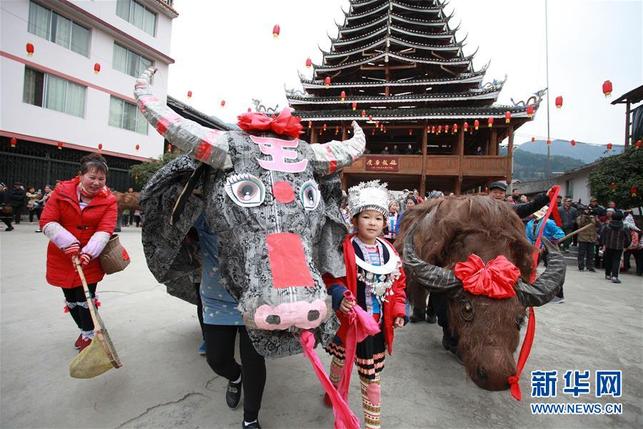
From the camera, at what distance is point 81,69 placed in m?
15.3

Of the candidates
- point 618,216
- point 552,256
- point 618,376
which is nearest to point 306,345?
point 552,256

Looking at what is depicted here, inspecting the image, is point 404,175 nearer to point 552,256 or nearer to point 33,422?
point 552,256

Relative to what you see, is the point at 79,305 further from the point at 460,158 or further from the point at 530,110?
the point at 530,110

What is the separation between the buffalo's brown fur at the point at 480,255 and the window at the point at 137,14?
66.8 ft

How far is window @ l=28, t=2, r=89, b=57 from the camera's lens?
13.7 meters

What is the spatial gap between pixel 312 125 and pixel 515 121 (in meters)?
10.4

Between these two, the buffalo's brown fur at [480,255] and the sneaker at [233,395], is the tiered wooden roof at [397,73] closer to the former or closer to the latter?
the buffalo's brown fur at [480,255]

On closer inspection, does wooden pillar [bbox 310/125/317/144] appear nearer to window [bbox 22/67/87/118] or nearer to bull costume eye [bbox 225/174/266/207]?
window [bbox 22/67/87/118]

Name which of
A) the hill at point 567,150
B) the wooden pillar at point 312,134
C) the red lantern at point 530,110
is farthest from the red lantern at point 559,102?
the hill at point 567,150

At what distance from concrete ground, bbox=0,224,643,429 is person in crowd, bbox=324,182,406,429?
0.42 metres

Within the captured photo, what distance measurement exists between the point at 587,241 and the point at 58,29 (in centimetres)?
2181

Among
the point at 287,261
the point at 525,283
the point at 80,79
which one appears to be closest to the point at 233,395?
the point at 287,261

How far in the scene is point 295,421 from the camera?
2.17 m

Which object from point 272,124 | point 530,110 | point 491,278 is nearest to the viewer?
point 272,124
